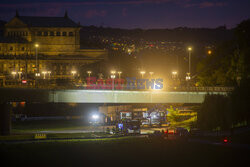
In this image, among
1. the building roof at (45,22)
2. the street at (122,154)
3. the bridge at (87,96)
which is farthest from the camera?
the building roof at (45,22)

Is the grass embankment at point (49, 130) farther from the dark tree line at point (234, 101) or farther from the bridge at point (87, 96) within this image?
the dark tree line at point (234, 101)

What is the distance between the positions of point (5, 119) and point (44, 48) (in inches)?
3025

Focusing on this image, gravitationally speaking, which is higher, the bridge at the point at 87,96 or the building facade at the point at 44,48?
the building facade at the point at 44,48

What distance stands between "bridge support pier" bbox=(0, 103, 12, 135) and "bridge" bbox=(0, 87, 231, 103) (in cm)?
136

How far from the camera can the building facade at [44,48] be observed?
455 feet

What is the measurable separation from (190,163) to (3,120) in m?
42.5

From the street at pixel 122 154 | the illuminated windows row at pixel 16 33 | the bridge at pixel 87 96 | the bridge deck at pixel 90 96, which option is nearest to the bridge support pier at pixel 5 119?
the bridge at pixel 87 96

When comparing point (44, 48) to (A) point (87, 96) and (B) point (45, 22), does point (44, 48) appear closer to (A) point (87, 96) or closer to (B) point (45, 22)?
(B) point (45, 22)

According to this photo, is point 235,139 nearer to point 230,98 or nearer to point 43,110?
point 230,98

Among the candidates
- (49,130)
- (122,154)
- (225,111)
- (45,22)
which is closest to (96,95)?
(49,130)

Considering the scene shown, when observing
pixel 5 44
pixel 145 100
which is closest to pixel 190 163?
pixel 145 100

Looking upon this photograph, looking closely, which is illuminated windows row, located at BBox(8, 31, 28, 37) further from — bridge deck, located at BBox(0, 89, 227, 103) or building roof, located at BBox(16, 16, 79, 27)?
bridge deck, located at BBox(0, 89, 227, 103)

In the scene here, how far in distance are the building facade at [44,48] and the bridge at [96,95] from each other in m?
58.7

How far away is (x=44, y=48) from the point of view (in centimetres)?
14888
